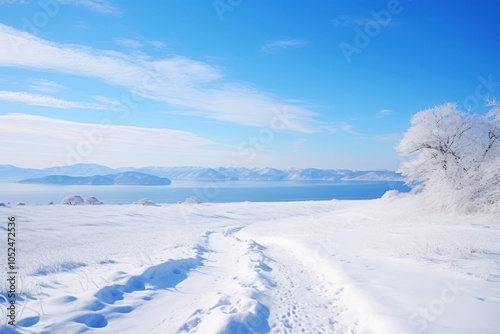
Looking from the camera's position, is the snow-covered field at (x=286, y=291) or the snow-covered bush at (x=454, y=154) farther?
the snow-covered bush at (x=454, y=154)

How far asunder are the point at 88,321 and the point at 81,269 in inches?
238

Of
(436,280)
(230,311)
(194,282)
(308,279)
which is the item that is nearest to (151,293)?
(194,282)

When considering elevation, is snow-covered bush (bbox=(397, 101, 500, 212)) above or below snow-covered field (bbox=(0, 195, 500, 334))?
above

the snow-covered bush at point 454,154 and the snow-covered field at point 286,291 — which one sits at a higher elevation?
the snow-covered bush at point 454,154

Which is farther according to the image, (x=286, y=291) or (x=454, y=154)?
(x=454, y=154)

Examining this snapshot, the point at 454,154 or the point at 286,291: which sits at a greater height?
the point at 454,154

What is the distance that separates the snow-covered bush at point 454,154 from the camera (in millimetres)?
22797

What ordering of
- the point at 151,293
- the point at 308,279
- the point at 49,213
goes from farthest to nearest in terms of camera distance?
the point at 49,213
the point at 308,279
the point at 151,293

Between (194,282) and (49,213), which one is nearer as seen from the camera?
(194,282)

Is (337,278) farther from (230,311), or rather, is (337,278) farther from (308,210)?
(308,210)

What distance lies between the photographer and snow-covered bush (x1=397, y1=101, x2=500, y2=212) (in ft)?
74.8

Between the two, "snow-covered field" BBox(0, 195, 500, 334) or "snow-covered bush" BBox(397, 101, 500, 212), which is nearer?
"snow-covered field" BBox(0, 195, 500, 334)

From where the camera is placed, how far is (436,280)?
8.60 metres

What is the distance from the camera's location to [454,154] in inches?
998
